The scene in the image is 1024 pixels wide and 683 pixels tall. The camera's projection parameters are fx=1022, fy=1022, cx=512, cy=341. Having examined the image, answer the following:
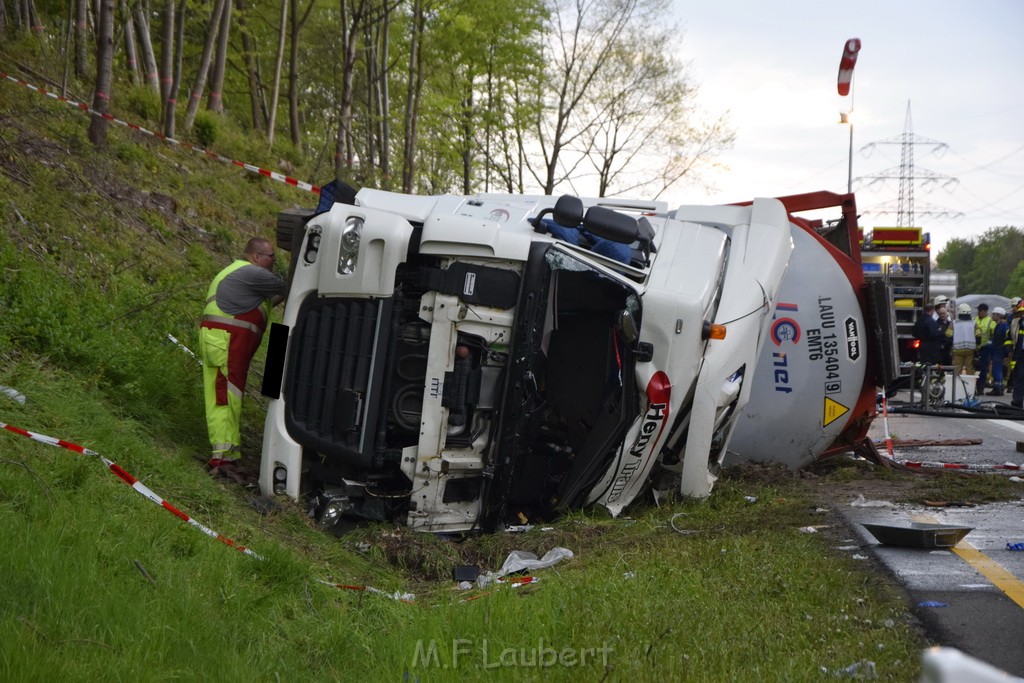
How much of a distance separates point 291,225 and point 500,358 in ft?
5.74

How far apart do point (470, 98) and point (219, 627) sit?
23.4 metres

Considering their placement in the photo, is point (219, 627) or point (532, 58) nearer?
point (219, 627)

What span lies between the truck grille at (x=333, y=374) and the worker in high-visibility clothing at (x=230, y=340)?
100 centimetres

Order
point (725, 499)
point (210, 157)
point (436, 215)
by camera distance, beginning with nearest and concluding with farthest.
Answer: point (436, 215)
point (725, 499)
point (210, 157)

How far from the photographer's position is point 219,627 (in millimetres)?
3957

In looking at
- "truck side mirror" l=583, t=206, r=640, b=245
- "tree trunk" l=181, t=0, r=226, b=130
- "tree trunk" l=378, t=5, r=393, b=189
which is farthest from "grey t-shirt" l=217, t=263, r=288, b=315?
"tree trunk" l=378, t=5, r=393, b=189

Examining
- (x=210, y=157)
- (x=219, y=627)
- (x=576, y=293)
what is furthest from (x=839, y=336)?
(x=210, y=157)

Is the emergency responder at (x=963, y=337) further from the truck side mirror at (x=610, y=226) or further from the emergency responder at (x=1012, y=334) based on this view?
the truck side mirror at (x=610, y=226)

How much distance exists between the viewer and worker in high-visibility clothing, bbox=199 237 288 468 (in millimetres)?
6867

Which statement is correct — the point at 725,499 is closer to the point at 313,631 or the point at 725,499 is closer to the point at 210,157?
the point at 313,631

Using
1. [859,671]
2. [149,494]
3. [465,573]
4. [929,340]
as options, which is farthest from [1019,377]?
[149,494]

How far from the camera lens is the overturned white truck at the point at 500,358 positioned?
591 cm

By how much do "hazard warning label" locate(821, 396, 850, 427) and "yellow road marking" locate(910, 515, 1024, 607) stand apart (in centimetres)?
253

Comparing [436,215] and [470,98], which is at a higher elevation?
[470,98]
